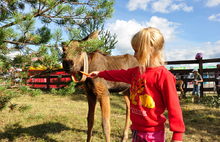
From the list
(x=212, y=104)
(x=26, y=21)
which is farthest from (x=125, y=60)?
(x=212, y=104)

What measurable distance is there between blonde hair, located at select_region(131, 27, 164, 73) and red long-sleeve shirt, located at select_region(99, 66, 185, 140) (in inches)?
3.1

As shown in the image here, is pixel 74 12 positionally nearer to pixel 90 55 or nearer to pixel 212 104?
pixel 90 55

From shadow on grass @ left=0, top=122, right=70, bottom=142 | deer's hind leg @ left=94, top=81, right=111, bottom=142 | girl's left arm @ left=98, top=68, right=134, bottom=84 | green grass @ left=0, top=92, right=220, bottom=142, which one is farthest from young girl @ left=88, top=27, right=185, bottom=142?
shadow on grass @ left=0, top=122, right=70, bottom=142

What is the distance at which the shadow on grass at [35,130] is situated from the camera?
359cm

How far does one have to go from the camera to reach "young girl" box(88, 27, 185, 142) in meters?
1.30

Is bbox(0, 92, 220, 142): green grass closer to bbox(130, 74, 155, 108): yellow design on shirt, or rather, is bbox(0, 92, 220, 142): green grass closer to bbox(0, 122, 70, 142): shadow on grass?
bbox(0, 122, 70, 142): shadow on grass

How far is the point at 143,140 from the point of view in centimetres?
140

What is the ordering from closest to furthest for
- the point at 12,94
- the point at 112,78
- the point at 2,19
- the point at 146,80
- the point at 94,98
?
the point at 146,80
the point at 112,78
the point at 2,19
the point at 12,94
the point at 94,98

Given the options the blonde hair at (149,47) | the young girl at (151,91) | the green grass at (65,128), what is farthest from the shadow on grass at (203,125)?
the blonde hair at (149,47)

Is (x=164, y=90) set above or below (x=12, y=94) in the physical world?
above

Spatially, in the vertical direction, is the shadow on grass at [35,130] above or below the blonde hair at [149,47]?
below

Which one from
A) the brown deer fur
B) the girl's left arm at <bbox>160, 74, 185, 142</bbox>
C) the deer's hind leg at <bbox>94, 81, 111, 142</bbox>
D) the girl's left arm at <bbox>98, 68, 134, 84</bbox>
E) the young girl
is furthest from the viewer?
the deer's hind leg at <bbox>94, 81, 111, 142</bbox>

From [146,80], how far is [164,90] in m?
0.19

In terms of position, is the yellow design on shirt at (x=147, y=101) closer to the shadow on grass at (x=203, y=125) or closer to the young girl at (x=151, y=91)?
the young girl at (x=151, y=91)
